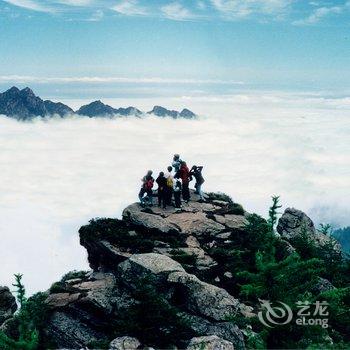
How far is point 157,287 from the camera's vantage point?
23.3 m

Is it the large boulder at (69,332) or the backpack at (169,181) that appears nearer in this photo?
the large boulder at (69,332)

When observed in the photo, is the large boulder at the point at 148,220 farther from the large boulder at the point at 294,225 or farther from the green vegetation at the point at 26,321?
the large boulder at the point at 294,225

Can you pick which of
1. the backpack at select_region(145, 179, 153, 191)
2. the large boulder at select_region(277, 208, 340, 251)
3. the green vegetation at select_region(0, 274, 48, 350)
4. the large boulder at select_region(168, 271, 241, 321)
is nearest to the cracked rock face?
the large boulder at select_region(168, 271, 241, 321)

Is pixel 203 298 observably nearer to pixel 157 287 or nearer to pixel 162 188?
pixel 157 287

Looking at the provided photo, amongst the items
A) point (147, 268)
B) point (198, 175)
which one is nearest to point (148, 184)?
point (198, 175)

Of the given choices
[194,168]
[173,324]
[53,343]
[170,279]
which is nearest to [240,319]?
[173,324]

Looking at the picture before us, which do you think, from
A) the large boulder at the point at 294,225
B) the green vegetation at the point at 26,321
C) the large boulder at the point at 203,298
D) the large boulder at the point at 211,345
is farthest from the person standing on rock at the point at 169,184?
the large boulder at the point at 211,345

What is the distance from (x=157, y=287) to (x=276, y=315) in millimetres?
9937

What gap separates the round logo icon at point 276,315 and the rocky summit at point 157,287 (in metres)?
0.98

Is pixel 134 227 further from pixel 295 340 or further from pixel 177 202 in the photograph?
pixel 295 340

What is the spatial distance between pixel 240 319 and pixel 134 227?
51.7ft

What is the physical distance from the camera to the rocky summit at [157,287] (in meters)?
19.3

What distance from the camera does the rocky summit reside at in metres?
19.3

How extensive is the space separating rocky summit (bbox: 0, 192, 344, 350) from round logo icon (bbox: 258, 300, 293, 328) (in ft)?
3.20
